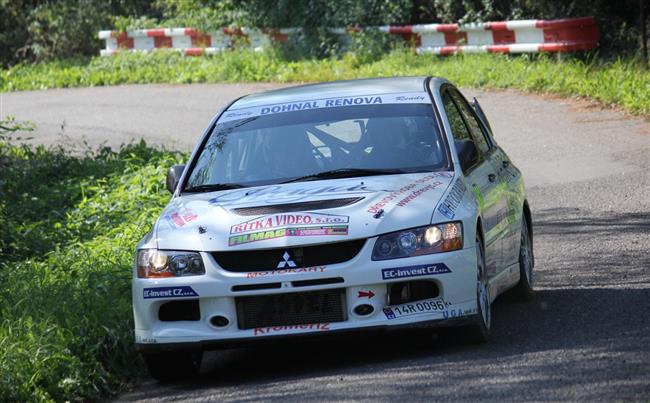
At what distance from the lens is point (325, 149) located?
8.48 metres

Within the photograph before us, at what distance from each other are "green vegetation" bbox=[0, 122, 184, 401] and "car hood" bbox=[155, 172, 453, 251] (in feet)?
3.07

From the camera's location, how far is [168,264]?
24.5ft

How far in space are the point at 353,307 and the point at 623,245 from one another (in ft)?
13.7

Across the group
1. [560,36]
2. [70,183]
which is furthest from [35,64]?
[70,183]

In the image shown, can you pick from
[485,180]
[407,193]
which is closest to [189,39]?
[485,180]

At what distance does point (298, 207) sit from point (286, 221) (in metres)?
0.18

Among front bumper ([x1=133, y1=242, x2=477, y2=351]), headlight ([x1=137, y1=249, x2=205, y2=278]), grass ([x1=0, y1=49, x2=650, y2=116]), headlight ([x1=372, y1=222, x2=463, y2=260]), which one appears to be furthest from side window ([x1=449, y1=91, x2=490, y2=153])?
grass ([x1=0, y1=49, x2=650, y2=116])

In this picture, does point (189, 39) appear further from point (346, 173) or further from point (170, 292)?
point (170, 292)

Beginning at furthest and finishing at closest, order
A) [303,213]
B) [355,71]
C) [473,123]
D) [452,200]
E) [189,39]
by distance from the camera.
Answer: [189,39]
[355,71]
[473,123]
[452,200]
[303,213]

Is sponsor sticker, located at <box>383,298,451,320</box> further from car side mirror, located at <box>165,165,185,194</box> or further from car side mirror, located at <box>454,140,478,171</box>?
car side mirror, located at <box>165,165,185,194</box>

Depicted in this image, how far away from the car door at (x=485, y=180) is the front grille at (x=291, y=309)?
1108 mm

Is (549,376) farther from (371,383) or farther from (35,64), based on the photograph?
(35,64)

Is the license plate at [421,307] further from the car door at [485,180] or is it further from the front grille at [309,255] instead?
the car door at [485,180]

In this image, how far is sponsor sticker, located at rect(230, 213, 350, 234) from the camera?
288 inches
